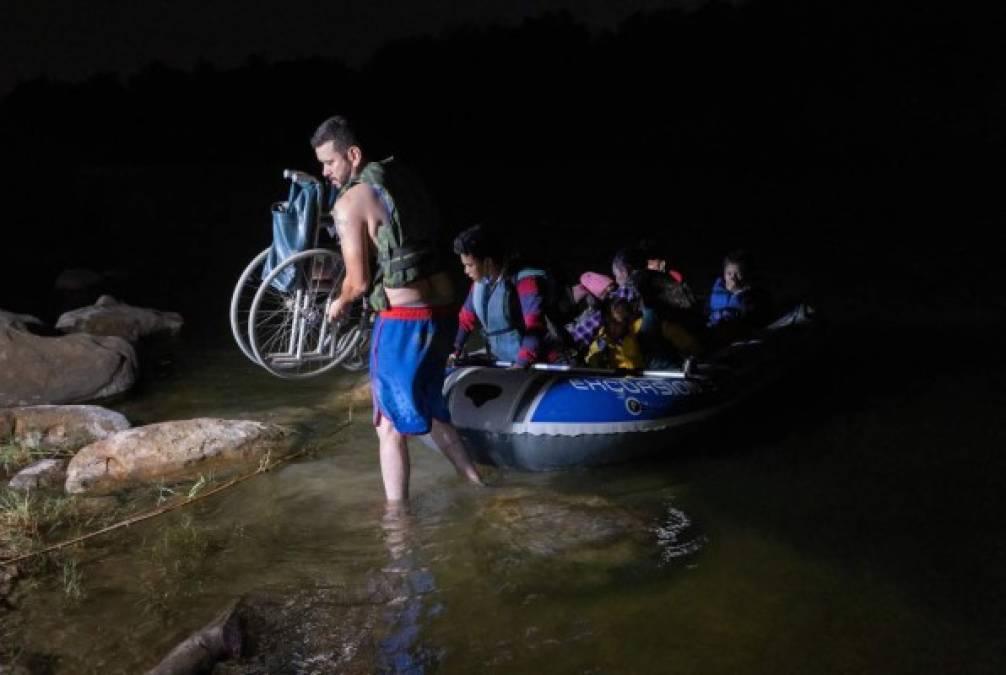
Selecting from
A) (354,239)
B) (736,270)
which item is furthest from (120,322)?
(354,239)

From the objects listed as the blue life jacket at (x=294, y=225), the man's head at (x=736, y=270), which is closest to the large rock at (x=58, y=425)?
the blue life jacket at (x=294, y=225)

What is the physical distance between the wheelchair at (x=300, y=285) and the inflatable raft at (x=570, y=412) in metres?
0.75

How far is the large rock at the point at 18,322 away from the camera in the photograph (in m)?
7.67

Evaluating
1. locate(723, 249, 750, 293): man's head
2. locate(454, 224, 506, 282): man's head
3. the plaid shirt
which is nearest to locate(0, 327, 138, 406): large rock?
locate(454, 224, 506, 282): man's head

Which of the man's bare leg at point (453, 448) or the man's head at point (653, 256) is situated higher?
the man's head at point (653, 256)

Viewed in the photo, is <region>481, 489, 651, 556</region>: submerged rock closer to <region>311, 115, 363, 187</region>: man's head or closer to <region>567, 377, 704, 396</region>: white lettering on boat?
<region>567, 377, 704, 396</region>: white lettering on boat

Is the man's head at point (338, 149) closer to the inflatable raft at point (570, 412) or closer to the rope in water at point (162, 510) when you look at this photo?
the inflatable raft at point (570, 412)

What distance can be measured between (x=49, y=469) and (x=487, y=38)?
28181 millimetres

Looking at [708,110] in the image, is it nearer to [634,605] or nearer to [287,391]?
[287,391]

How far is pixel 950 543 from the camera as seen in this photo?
13.4ft

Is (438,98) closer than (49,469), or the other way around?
(49,469)

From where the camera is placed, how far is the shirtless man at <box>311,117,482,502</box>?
3.68 meters

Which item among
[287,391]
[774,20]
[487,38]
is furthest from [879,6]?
[287,391]

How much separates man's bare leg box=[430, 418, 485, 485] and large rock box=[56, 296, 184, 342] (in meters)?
6.61
